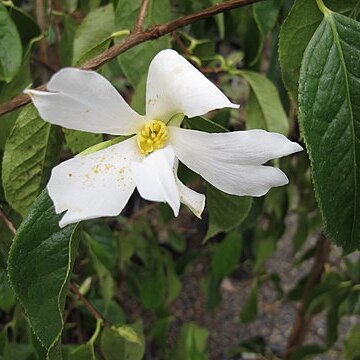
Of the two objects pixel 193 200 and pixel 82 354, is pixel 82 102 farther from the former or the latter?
pixel 82 354

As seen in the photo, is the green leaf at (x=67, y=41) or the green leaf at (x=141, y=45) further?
the green leaf at (x=67, y=41)

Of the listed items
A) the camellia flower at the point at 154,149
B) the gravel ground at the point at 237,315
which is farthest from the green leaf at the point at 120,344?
the gravel ground at the point at 237,315

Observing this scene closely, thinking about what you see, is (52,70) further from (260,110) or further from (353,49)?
(353,49)

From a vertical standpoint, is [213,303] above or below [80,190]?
below

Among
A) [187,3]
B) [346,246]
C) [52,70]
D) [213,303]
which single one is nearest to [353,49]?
[346,246]

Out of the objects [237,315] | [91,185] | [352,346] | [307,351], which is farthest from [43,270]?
A: [237,315]

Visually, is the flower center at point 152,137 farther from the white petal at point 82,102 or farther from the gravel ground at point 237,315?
the gravel ground at point 237,315
